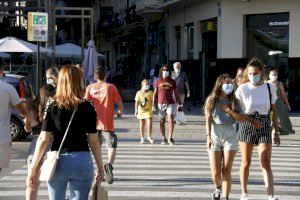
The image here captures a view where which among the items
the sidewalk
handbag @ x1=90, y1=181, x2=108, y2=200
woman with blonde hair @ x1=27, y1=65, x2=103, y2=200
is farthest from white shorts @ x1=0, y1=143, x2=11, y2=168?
the sidewalk

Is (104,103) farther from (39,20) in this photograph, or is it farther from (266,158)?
(39,20)

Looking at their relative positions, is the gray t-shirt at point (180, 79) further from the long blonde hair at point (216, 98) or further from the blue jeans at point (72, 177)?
the blue jeans at point (72, 177)

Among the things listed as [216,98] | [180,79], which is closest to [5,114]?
[216,98]

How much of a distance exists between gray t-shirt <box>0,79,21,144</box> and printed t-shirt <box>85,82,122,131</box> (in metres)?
2.86

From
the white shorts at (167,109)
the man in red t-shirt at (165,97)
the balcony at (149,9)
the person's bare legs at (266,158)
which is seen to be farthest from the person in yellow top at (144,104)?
the balcony at (149,9)

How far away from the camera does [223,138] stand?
875 centimetres

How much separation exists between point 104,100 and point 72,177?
4.85 m

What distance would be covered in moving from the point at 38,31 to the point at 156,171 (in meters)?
8.43

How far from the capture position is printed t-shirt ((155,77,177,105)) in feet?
52.9

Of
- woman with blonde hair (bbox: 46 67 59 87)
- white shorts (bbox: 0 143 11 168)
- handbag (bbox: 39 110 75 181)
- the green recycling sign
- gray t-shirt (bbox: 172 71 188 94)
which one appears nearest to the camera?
handbag (bbox: 39 110 75 181)

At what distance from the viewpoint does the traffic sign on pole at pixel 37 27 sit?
1892cm

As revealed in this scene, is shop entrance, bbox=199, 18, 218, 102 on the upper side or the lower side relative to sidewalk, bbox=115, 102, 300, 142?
upper

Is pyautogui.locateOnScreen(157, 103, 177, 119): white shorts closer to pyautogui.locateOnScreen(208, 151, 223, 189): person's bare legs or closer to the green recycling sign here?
the green recycling sign

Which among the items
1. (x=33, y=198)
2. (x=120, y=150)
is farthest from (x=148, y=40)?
(x=33, y=198)
